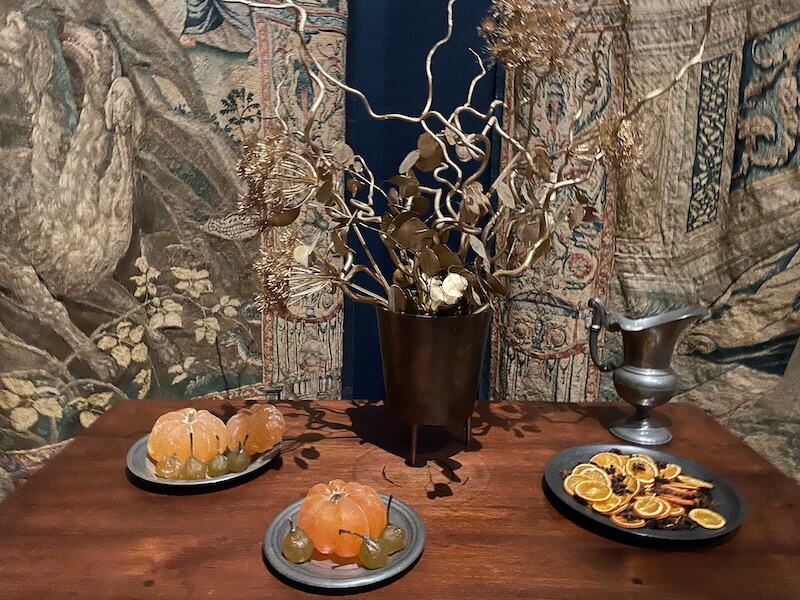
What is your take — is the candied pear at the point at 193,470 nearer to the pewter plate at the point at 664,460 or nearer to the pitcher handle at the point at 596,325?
the pewter plate at the point at 664,460

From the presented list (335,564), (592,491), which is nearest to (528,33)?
(592,491)

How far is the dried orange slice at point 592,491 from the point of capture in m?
1.04

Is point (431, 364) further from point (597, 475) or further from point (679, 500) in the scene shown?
point (679, 500)

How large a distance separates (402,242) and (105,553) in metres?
0.62

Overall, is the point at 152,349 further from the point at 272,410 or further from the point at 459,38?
the point at 459,38

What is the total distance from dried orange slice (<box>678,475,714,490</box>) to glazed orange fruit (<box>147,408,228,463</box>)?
0.77 m

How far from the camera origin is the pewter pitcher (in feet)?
4.17

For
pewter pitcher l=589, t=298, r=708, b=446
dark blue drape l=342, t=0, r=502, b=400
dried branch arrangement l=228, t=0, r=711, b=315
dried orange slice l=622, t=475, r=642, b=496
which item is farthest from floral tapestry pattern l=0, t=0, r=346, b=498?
dried orange slice l=622, t=475, r=642, b=496

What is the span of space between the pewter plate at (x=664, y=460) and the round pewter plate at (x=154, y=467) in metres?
0.47

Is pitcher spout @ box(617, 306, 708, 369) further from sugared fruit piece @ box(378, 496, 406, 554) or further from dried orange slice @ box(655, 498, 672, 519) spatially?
sugared fruit piece @ box(378, 496, 406, 554)

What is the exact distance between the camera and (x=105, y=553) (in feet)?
3.05

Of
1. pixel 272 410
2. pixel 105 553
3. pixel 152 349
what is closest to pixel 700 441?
pixel 272 410

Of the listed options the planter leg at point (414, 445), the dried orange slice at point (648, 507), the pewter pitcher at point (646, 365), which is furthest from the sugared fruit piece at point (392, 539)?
the pewter pitcher at point (646, 365)

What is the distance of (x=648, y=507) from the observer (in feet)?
3.35
